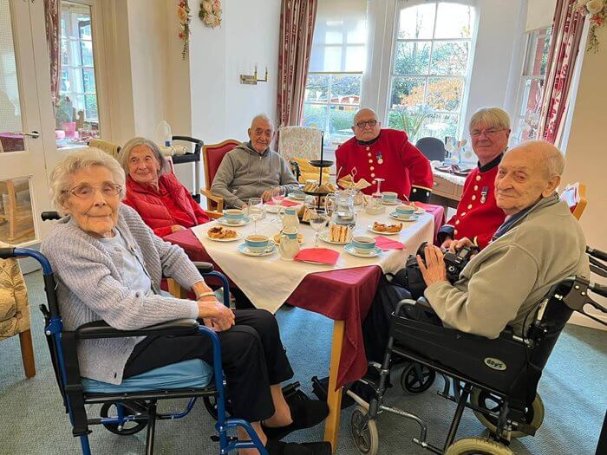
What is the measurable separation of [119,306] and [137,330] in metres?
0.08

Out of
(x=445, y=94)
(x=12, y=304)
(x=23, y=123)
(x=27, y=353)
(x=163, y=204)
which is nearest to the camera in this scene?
(x=12, y=304)

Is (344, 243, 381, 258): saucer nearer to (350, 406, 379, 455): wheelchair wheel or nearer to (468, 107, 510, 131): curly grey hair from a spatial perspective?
(350, 406, 379, 455): wheelchair wheel

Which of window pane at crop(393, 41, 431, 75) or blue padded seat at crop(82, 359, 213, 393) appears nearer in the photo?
blue padded seat at crop(82, 359, 213, 393)

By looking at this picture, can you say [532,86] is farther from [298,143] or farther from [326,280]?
[326,280]

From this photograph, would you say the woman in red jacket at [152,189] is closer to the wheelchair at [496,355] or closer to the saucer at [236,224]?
the saucer at [236,224]

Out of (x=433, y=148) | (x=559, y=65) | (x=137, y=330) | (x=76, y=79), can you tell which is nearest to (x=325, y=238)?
(x=137, y=330)

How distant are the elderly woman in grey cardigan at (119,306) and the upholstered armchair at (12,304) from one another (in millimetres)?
782

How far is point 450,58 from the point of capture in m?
4.46

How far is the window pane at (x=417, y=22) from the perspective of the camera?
4.46m

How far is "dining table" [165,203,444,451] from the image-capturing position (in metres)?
1.48

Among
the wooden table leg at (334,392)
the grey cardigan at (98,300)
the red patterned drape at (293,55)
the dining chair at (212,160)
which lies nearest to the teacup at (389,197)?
the dining chair at (212,160)

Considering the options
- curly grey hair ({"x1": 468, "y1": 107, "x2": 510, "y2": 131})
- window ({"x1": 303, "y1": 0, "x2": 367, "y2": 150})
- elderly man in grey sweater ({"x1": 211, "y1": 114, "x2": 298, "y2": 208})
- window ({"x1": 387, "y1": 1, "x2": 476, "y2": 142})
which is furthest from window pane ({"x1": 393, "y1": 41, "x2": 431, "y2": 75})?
curly grey hair ({"x1": 468, "y1": 107, "x2": 510, "y2": 131})

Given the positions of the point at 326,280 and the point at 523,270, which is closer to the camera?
the point at 523,270

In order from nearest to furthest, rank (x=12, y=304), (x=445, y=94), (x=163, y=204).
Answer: (x=12, y=304)
(x=163, y=204)
(x=445, y=94)
